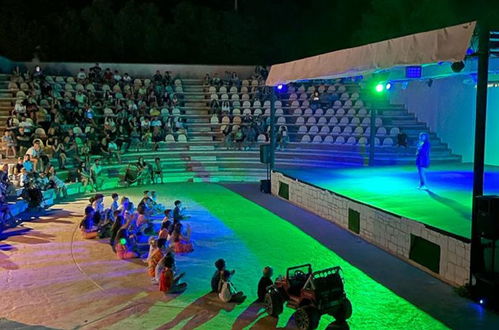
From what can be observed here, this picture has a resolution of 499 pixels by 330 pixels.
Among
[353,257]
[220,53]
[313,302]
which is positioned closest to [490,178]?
[353,257]

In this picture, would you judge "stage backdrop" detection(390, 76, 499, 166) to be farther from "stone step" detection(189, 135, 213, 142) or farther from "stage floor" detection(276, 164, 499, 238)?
"stone step" detection(189, 135, 213, 142)

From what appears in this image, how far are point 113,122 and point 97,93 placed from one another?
2.81 m

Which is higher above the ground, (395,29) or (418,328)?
(395,29)

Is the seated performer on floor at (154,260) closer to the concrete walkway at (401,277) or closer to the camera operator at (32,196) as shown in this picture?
the concrete walkway at (401,277)

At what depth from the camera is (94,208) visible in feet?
34.9

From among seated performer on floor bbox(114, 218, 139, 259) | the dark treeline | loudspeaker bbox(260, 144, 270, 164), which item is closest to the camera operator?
seated performer on floor bbox(114, 218, 139, 259)

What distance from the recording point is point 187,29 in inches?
1277

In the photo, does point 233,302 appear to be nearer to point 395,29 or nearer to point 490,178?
point 490,178

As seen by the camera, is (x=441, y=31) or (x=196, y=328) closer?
(x=196, y=328)

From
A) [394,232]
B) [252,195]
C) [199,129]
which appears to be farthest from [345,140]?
[394,232]

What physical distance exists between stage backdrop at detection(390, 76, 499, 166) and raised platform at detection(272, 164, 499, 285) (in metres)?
1.28

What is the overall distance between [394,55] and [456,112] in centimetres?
1018

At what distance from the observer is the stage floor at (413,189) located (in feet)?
27.9

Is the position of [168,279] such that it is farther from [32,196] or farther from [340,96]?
[340,96]
